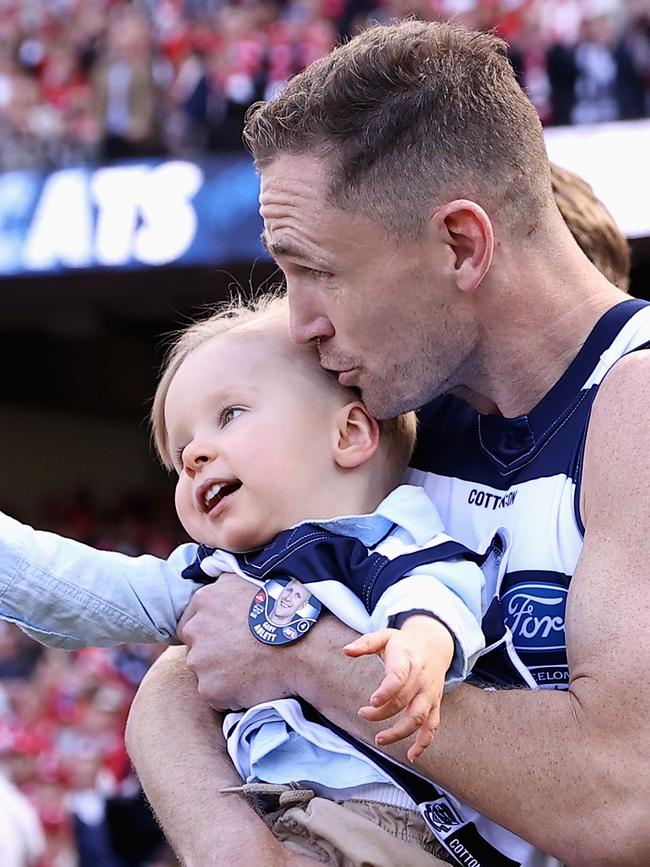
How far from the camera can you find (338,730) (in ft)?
6.12

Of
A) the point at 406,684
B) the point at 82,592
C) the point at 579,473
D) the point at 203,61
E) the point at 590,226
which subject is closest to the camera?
the point at 406,684

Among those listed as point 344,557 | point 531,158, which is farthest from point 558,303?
point 344,557

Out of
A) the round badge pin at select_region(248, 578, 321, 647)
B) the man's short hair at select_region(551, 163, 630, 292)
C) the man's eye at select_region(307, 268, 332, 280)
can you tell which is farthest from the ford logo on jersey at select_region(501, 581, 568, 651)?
the man's short hair at select_region(551, 163, 630, 292)

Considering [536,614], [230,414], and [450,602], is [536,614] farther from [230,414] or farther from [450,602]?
[230,414]

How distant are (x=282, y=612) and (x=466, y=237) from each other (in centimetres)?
59

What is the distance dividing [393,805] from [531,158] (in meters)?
0.95

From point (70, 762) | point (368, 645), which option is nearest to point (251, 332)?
point (368, 645)

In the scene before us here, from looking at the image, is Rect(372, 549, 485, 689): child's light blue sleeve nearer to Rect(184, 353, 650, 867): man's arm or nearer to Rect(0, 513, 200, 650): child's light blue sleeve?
Rect(184, 353, 650, 867): man's arm

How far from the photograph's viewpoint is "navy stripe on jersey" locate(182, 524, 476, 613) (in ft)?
5.92

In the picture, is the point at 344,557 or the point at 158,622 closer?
the point at 344,557

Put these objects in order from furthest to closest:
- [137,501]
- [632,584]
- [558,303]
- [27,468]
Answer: [27,468] → [137,501] → [558,303] → [632,584]

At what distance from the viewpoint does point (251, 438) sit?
1.98 m

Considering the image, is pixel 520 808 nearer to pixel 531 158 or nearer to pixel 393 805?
pixel 393 805

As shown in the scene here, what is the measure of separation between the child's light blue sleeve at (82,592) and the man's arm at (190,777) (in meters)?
0.11
